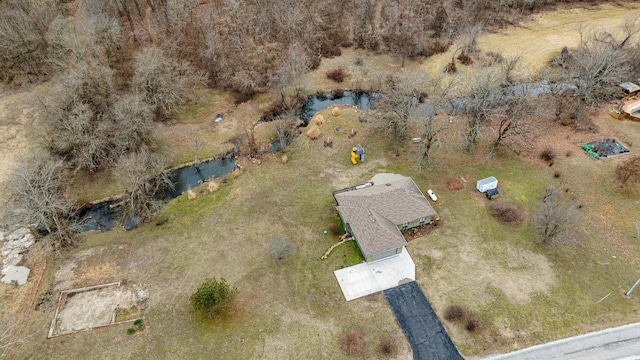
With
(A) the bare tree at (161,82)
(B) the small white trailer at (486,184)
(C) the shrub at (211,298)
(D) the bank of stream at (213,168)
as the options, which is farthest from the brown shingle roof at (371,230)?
(A) the bare tree at (161,82)

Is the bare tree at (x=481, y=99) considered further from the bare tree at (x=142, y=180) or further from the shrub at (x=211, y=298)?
the bare tree at (x=142, y=180)

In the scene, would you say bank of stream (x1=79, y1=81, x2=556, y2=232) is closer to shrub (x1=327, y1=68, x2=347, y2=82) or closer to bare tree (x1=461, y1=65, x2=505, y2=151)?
shrub (x1=327, y1=68, x2=347, y2=82)

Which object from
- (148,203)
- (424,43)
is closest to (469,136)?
(424,43)

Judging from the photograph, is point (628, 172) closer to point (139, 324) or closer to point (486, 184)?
point (486, 184)

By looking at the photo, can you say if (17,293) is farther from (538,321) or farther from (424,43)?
(424,43)

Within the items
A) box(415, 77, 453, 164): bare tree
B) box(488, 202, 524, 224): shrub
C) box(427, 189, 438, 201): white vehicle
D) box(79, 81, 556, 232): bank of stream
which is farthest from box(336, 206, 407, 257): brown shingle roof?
box(79, 81, 556, 232): bank of stream
